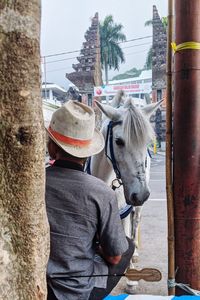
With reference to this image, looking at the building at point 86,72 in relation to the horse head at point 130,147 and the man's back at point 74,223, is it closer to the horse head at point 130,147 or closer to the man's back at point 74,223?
the horse head at point 130,147

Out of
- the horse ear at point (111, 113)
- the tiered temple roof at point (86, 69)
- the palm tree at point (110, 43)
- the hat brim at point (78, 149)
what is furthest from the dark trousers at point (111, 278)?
the palm tree at point (110, 43)

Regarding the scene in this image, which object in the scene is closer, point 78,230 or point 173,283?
point 78,230

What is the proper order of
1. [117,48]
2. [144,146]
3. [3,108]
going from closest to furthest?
[3,108] → [144,146] → [117,48]

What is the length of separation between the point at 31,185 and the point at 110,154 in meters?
2.42

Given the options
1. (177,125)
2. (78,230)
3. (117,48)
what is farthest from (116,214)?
(117,48)

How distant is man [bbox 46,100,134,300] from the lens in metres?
1.81

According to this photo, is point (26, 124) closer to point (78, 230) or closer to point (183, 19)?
point (78, 230)

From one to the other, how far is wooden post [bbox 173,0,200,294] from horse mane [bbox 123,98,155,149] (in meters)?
0.87

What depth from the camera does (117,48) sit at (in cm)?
4866

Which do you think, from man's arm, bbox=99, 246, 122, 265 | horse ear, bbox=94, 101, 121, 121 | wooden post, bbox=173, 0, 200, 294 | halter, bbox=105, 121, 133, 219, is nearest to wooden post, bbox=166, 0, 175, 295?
wooden post, bbox=173, 0, 200, 294

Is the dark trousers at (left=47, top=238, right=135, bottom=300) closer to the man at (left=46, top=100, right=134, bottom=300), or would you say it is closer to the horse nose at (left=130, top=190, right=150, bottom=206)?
the man at (left=46, top=100, right=134, bottom=300)

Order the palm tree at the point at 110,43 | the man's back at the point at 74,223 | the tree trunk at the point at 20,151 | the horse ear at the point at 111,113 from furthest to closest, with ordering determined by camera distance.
Result: the palm tree at the point at 110,43 < the horse ear at the point at 111,113 < the man's back at the point at 74,223 < the tree trunk at the point at 20,151

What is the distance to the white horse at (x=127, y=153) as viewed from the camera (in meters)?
3.13

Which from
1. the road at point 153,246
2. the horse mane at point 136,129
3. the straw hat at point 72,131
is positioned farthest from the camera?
the road at point 153,246
